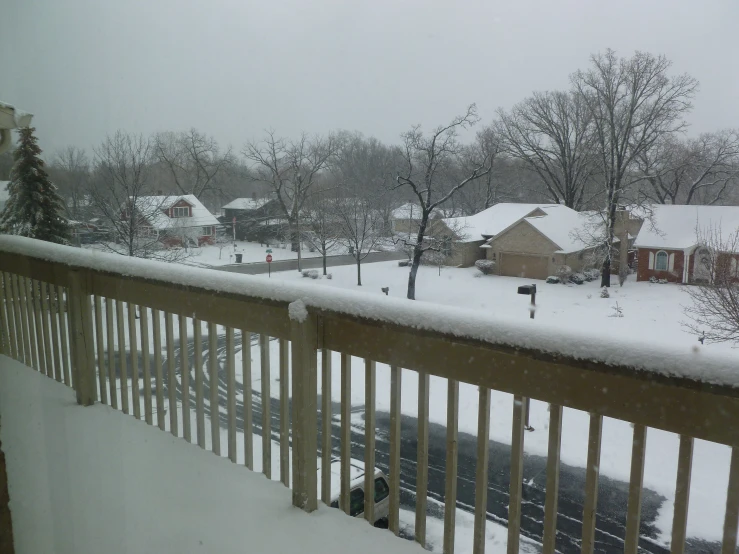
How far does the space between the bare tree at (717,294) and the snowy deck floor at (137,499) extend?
115 centimetres

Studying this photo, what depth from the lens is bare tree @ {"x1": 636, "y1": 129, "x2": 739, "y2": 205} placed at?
1824 mm

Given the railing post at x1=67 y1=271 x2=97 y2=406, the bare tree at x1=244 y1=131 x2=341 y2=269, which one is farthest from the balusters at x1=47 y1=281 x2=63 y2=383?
the bare tree at x1=244 y1=131 x2=341 y2=269

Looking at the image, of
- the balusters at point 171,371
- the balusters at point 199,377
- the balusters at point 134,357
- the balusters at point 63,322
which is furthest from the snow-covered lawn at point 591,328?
the balusters at point 63,322

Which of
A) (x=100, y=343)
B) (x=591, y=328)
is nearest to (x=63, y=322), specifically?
(x=100, y=343)

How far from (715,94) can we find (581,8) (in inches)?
30.4

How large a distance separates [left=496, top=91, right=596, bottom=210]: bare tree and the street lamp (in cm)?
205

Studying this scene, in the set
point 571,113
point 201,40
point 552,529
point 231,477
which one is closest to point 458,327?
point 552,529

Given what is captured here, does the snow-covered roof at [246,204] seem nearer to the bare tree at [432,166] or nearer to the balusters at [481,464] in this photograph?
the bare tree at [432,166]

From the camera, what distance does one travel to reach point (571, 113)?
2721 millimetres

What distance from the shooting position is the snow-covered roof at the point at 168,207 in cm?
239

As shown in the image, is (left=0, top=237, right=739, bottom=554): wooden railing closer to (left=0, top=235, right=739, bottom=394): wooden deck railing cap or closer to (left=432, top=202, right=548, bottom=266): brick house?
(left=0, top=235, right=739, bottom=394): wooden deck railing cap

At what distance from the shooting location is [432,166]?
3.36 meters

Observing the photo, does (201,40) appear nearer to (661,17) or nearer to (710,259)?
(661,17)

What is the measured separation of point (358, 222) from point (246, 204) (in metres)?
0.50
